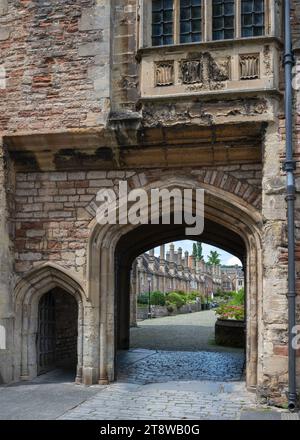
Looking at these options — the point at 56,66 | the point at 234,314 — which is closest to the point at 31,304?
the point at 56,66

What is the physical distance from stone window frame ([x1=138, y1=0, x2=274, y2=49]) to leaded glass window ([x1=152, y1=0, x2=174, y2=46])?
0.24ft

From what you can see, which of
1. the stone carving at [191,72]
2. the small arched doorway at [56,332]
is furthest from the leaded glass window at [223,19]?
the small arched doorway at [56,332]

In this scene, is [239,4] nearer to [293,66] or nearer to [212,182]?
[293,66]

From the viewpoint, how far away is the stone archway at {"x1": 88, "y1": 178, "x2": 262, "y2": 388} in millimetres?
7965

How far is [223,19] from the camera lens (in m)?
8.05

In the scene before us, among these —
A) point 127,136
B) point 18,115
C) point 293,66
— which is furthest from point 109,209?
point 293,66

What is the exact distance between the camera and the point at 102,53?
326 inches

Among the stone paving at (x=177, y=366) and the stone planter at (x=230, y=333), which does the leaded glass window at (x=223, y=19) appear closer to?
the stone paving at (x=177, y=366)

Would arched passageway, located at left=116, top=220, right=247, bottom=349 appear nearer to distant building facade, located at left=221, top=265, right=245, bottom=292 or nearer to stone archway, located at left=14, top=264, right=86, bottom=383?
stone archway, located at left=14, top=264, right=86, bottom=383

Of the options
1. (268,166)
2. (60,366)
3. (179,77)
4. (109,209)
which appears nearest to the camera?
(268,166)

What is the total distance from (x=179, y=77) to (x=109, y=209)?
7.53ft

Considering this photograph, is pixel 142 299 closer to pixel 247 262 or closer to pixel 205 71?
pixel 247 262

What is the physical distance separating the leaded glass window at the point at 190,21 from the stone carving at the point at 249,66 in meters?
0.81

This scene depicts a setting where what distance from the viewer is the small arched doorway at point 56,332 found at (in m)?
9.63
